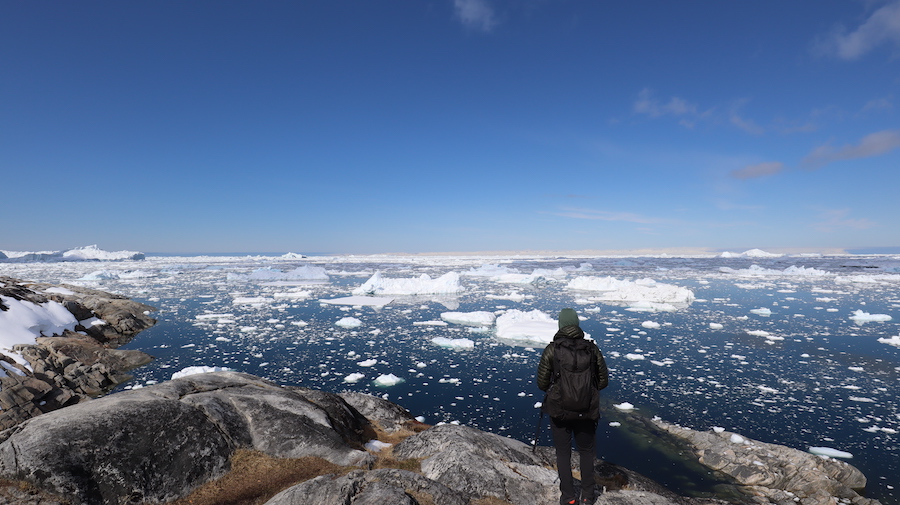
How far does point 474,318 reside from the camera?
22.5 meters

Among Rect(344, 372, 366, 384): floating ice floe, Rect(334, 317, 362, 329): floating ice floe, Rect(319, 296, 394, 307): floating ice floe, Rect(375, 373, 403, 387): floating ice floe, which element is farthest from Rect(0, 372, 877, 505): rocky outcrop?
Rect(319, 296, 394, 307): floating ice floe

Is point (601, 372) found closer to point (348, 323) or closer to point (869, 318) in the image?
point (348, 323)

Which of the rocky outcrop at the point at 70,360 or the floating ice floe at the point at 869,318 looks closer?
the rocky outcrop at the point at 70,360

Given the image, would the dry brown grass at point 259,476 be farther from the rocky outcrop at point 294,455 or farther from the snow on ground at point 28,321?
the snow on ground at point 28,321

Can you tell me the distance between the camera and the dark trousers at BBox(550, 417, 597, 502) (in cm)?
483

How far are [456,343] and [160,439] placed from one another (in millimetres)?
12511

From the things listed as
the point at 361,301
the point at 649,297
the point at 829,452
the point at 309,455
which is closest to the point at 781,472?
the point at 829,452

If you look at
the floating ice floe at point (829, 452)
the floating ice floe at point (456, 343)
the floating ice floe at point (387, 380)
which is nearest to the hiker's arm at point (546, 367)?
the floating ice floe at point (829, 452)

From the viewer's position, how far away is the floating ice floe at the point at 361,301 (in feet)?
96.6

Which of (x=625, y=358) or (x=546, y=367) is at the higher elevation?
(x=546, y=367)

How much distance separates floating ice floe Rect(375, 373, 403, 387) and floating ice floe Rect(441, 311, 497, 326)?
8.94m

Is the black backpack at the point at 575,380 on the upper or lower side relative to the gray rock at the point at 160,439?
upper

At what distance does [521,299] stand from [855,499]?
24.5 meters

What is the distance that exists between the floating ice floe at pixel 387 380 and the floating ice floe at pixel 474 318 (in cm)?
894
